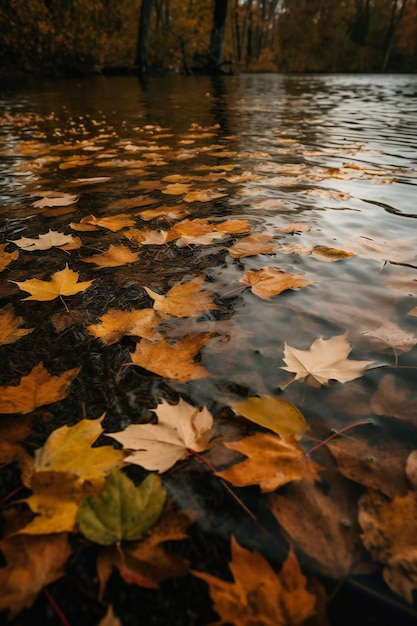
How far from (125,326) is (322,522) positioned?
25.1 inches

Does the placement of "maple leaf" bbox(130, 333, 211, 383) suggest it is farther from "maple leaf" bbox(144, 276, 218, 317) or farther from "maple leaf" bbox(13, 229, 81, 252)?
"maple leaf" bbox(13, 229, 81, 252)

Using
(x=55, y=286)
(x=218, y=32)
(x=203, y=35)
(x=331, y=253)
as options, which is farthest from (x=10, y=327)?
(x=203, y=35)

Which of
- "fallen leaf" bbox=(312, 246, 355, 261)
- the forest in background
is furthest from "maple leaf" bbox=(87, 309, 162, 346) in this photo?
the forest in background

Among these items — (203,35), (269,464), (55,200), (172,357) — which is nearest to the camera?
(269,464)

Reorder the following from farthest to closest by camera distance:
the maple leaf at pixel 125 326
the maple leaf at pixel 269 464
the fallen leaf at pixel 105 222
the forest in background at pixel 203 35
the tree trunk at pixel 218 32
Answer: the tree trunk at pixel 218 32 < the forest in background at pixel 203 35 < the fallen leaf at pixel 105 222 < the maple leaf at pixel 125 326 < the maple leaf at pixel 269 464

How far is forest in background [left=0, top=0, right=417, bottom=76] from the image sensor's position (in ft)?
45.9

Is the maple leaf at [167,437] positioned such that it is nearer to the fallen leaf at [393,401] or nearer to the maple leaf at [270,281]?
the fallen leaf at [393,401]

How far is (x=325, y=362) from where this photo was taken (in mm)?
832

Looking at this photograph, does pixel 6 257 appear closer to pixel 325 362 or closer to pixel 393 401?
pixel 325 362

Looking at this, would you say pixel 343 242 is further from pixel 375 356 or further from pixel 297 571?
pixel 297 571

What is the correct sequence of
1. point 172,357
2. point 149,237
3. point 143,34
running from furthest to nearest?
point 143,34 → point 149,237 → point 172,357

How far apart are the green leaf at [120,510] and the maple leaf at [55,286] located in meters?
0.72

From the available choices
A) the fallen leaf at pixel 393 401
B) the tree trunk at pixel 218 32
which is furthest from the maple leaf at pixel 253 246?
the tree trunk at pixel 218 32

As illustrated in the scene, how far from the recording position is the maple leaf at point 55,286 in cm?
111
